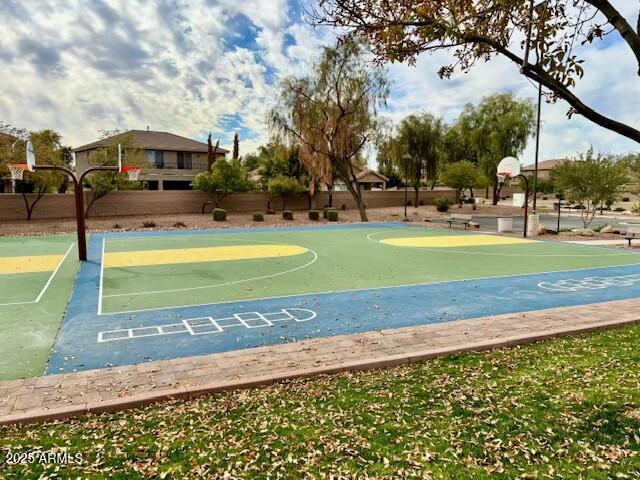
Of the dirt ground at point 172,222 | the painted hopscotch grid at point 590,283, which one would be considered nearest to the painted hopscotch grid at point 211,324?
the painted hopscotch grid at point 590,283

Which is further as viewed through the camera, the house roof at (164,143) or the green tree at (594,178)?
the house roof at (164,143)

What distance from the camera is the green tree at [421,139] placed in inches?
1636

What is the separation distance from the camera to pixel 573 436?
158 inches

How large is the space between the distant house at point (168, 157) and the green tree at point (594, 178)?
33.4 meters

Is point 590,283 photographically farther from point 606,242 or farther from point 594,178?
point 594,178

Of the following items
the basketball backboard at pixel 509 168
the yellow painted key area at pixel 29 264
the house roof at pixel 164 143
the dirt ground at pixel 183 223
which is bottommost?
the yellow painted key area at pixel 29 264

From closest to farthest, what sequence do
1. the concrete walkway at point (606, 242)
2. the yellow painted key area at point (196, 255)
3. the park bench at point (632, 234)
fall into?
the yellow painted key area at point (196, 255) → the park bench at point (632, 234) → the concrete walkway at point (606, 242)

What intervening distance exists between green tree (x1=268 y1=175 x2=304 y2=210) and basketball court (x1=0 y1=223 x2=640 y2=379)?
15.2 m

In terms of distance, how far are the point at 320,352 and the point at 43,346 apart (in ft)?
13.5

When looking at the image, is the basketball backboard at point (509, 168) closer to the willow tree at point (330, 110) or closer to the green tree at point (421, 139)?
the willow tree at point (330, 110)

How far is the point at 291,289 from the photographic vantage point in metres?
10.9

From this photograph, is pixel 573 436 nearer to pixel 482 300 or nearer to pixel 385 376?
pixel 385 376

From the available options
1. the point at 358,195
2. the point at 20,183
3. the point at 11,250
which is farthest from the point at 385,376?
the point at 20,183

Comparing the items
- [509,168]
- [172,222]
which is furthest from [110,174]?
[509,168]
